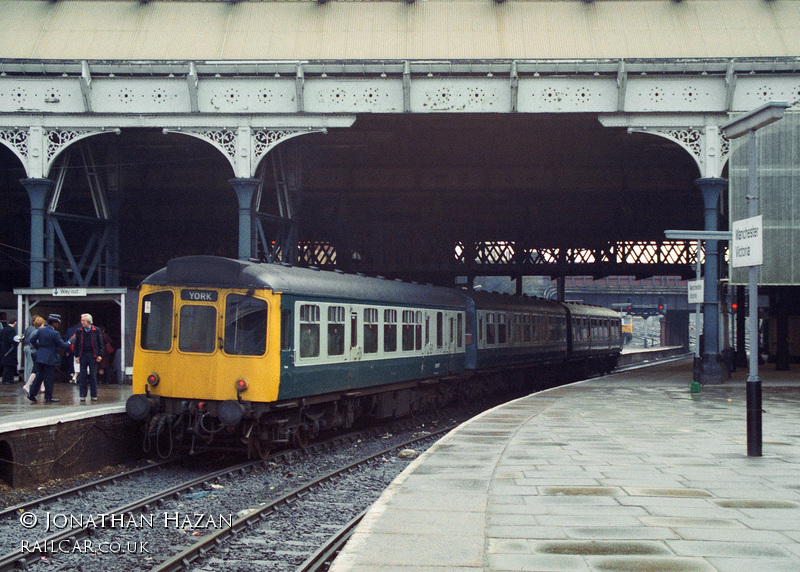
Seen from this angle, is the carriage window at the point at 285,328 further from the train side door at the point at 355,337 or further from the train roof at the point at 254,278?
the train side door at the point at 355,337

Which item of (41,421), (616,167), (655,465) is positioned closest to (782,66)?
(616,167)

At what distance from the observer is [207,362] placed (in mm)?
12023

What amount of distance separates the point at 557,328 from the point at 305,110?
1230cm

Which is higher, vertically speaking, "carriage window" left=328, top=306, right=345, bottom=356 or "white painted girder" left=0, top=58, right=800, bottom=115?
"white painted girder" left=0, top=58, right=800, bottom=115

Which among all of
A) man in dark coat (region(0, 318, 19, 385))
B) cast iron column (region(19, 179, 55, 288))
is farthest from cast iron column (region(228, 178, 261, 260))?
man in dark coat (region(0, 318, 19, 385))

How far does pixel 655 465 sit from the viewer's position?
9.91m

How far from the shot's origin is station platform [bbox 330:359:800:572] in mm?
6008

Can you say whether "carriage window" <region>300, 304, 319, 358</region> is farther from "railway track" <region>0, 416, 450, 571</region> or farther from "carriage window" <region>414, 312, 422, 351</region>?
"carriage window" <region>414, 312, 422, 351</region>

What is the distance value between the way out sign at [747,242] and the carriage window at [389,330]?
22.6 feet

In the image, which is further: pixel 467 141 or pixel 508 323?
pixel 467 141

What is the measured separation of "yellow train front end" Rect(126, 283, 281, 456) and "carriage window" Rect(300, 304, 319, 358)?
2.54ft

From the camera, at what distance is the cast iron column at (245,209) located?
23.0 m

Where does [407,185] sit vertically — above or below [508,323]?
above

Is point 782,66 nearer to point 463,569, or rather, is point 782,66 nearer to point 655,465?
point 655,465
